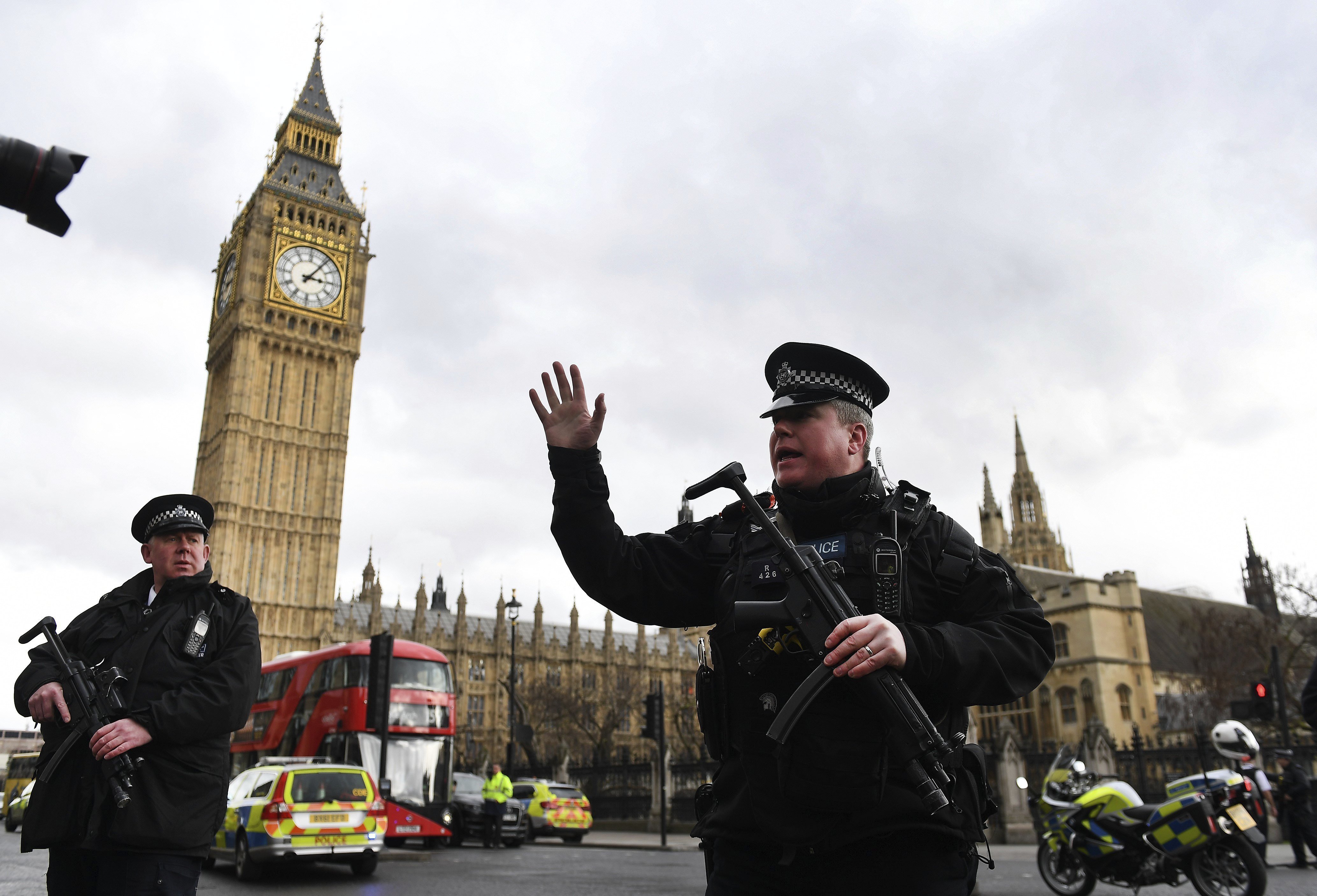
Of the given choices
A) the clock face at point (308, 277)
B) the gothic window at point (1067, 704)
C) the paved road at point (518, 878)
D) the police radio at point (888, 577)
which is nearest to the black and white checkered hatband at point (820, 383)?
the police radio at point (888, 577)

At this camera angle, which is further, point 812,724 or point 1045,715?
point 1045,715

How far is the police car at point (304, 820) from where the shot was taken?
421 inches

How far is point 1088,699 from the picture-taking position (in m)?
39.0

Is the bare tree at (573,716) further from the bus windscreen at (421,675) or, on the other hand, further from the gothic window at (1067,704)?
the bus windscreen at (421,675)

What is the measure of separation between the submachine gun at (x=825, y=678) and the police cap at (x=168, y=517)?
7.40 feet

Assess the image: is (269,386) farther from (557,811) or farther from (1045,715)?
(1045,715)

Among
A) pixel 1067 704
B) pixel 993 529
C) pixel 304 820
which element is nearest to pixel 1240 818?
pixel 304 820

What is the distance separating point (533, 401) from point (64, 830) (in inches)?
82.2

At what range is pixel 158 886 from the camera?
309cm

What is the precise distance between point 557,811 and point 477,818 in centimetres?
203

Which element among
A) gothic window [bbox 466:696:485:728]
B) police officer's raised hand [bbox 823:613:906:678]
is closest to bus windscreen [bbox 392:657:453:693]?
police officer's raised hand [bbox 823:613:906:678]

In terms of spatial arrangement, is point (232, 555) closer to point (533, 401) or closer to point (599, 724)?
point (599, 724)

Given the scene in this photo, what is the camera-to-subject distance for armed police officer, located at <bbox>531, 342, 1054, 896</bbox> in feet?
6.97

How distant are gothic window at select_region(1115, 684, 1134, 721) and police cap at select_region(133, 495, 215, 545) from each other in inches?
1610
